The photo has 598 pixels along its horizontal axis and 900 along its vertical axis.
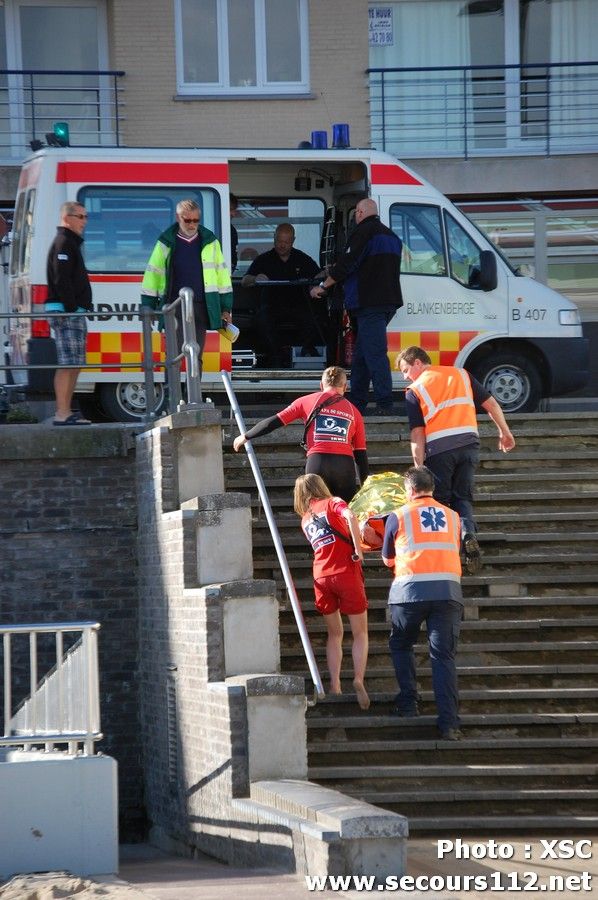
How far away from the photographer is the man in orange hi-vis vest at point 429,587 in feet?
31.6

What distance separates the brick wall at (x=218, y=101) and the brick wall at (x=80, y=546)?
30.6 ft

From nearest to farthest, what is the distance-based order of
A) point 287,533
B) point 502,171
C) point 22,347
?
point 287,533 < point 22,347 < point 502,171

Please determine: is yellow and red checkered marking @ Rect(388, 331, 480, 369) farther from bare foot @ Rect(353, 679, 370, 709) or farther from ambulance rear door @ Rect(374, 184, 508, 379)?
bare foot @ Rect(353, 679, 370, 709)

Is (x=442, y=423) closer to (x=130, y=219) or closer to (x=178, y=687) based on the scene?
(x=178, y=687)

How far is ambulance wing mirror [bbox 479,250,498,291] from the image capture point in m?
14.4

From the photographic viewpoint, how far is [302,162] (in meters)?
14.7

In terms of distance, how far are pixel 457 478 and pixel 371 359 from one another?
2440 mm

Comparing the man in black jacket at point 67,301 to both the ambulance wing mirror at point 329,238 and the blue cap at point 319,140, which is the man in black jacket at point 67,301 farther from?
the ambulance wing mirror at point 329,238

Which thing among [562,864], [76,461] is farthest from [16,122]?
[562,864]

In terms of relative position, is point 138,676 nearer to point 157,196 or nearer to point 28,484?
point 28,484

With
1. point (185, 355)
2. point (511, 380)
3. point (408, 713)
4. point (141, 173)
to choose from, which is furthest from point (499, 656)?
point (141, 173)

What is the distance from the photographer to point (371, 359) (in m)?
13.2

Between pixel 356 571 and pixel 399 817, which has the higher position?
pixel 356 571

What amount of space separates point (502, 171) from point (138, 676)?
10577 mm
